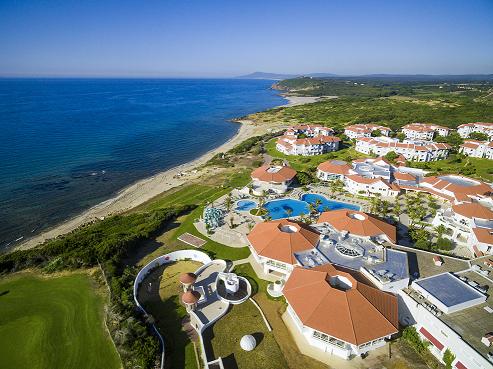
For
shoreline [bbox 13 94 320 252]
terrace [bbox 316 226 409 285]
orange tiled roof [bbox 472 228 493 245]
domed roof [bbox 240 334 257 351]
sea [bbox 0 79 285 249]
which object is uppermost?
terrace [bbox 316 226 409 285]

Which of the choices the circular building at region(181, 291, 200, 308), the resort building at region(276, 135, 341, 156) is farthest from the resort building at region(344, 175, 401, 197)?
the circular building at region(181, 291, 200, 308)

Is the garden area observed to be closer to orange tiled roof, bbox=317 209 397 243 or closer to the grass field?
orange tiled roof, bbox=317 209 397 243

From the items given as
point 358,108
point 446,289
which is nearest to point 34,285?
point 446,289

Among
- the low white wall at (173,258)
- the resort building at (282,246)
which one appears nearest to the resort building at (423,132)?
the resort building at (282,246)

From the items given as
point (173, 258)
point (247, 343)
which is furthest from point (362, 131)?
point (247, 343)

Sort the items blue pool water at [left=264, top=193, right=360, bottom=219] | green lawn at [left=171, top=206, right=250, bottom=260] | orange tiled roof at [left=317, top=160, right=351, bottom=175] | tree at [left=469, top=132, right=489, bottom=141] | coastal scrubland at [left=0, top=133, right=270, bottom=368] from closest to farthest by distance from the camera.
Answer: coastal scrubland at [left=0, top=133, right=270, bottom=368] → green lawn at [left=171, top=206, right=250, bottom=260] → blue pool water at [left=264, top=193, right=360, bottom=219] → orange tiled roof at [left=317, top=160, right=351, bottom=175] → tree at [left=469, top=132, right=489, bottom=141]

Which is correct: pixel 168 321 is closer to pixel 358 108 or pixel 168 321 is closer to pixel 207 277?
pixel 207 277
